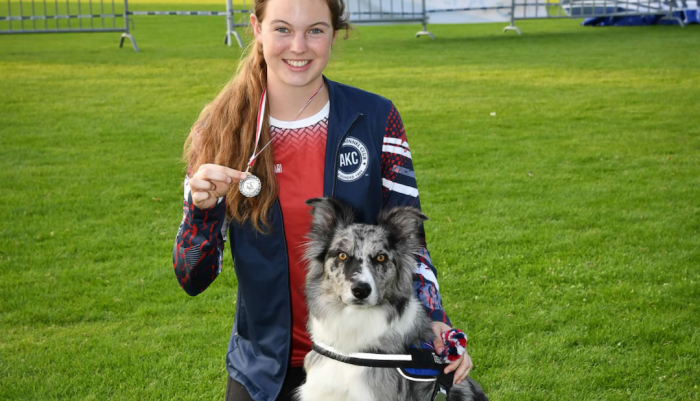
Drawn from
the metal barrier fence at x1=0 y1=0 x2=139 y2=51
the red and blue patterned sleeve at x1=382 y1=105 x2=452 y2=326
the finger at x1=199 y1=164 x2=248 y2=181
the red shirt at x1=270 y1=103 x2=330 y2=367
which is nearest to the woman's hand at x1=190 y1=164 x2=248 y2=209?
the finger at x1=199 y1=164 x2=248 y2=181

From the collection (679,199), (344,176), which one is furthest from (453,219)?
(344,176)

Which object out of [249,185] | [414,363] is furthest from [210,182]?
[414,363]

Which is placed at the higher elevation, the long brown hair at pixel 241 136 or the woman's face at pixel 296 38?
the woman's face at pixel 296 38

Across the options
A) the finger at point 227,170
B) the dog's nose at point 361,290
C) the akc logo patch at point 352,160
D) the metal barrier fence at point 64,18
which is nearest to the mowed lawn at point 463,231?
the akc logo patch at point 352,160

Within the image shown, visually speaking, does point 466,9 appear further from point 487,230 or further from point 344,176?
point 344,176

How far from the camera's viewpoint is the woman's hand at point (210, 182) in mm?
2863

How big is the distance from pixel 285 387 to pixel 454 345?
0.96 metres

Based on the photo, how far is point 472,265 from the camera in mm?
6492

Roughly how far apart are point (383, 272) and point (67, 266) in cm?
436

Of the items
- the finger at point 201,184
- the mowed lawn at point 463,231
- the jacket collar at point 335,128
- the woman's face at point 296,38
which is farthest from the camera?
the mowed lawn at point 463,231

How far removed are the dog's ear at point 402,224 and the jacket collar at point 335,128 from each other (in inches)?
13.4

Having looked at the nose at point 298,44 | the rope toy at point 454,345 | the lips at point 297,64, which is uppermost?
the nose at point 298,44

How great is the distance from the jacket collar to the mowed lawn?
0.72 m

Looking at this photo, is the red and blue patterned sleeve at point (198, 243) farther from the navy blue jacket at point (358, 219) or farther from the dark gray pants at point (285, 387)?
the dark gray pants at point (285, 387)
